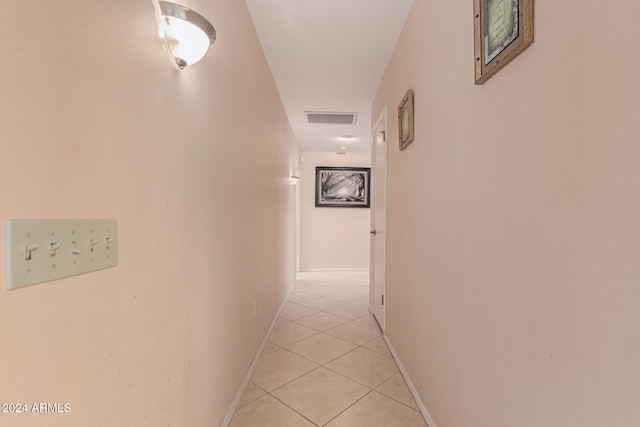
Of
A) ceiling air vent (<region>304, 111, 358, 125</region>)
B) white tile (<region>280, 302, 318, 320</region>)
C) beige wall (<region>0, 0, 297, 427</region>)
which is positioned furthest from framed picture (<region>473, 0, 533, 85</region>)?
white tile (<region>280, 302, 318, 320</region>)

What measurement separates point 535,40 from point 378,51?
1775 millimetres

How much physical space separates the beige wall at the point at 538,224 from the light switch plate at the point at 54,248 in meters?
1.06

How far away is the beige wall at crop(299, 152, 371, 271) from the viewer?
5.88 m

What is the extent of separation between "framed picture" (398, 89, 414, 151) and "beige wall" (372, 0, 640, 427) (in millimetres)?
288

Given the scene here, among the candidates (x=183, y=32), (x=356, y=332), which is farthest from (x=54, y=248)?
(x=356, y=332)

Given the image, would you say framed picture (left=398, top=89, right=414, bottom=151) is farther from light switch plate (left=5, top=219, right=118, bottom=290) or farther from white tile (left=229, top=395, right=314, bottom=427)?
white tile (left=229, top=395, right=314, bottom=427)

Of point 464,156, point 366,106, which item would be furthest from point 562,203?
point 366,106

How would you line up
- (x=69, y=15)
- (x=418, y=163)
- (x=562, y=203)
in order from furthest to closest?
(x=418, y=163)
(x=562, y=203)
(x=69, y=15)

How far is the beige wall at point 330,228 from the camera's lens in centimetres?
588

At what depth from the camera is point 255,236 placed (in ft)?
6.91

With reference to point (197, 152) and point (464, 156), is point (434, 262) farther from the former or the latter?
point (197, 152)

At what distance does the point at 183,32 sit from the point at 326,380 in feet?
6.84

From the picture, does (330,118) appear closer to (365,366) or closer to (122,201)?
(365,366)

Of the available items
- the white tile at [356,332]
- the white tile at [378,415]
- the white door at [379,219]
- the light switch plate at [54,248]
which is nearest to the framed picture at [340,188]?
the white door at [379,219]
